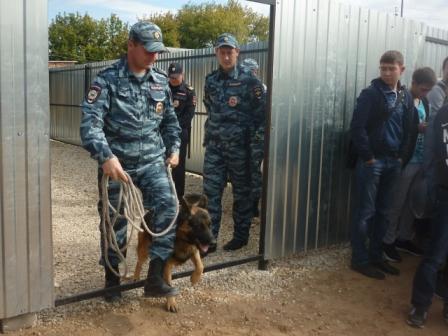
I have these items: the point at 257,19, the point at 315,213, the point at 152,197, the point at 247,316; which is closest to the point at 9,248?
the point at 152,197

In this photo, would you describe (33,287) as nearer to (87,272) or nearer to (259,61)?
(87,272)

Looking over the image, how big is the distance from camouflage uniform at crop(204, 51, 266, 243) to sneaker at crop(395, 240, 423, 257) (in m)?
1.79

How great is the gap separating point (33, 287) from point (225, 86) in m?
2.56

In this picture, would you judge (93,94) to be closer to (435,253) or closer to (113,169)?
(113,169)

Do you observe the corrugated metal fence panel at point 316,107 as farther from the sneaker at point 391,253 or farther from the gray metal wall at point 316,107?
the sneaker at point 391,253

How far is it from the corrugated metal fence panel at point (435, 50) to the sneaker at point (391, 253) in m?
2.13

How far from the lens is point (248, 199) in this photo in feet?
16.8

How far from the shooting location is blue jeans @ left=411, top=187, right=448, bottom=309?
3598 mm

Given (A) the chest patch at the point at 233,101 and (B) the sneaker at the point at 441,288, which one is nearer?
(B) the sneaker at the point at 441,288

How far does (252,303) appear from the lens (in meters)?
3.96

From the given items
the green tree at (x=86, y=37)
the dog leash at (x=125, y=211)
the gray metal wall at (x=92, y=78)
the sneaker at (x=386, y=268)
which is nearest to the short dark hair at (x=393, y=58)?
the sneaker at (x=386, y=268)

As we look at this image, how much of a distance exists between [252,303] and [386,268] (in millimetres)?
1506

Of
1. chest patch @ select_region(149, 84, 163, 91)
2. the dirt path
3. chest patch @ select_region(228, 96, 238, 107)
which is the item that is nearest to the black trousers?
chest patch @ select_region(228, 96, 238, 107)

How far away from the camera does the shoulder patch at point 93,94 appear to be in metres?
3.31
